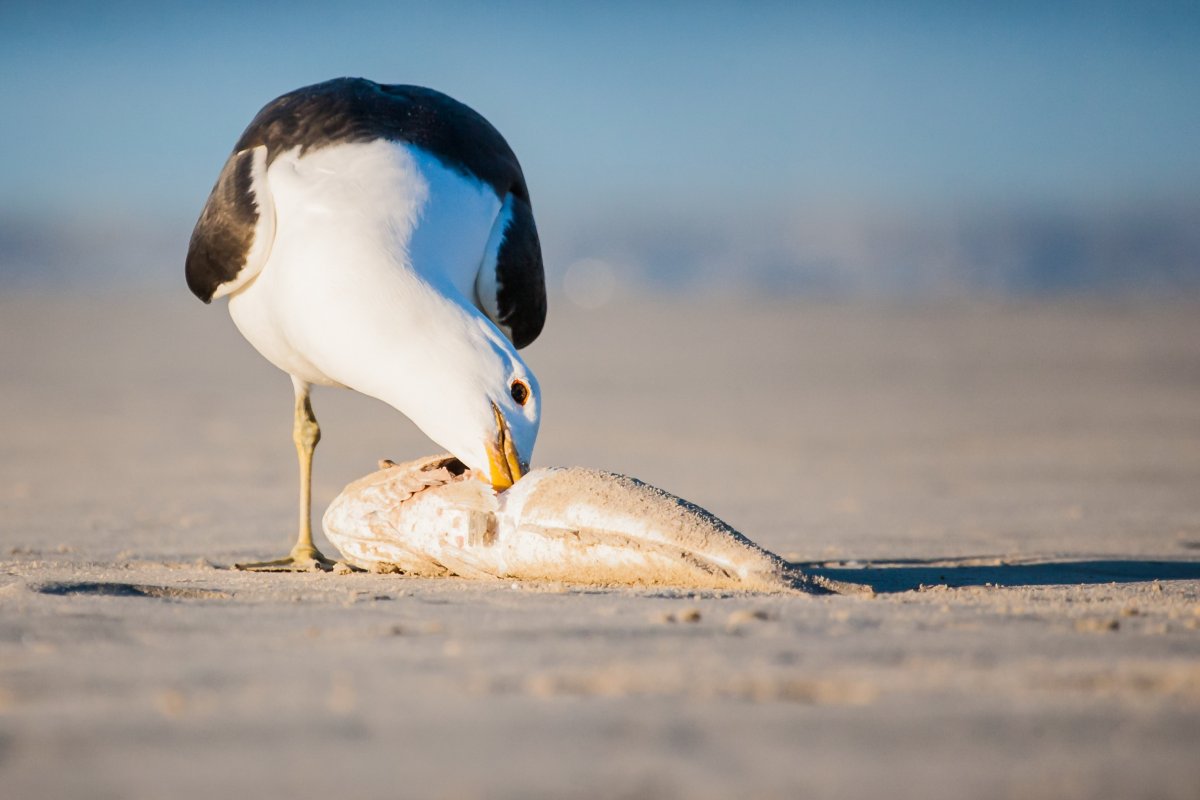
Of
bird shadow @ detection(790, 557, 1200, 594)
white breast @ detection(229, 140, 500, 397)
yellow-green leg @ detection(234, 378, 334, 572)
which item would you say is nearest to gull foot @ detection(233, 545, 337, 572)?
yellow-green leg @ detection(234, 378, 334, 572)

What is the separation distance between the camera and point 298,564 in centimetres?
614

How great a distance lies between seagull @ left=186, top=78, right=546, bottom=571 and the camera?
509 centimetres

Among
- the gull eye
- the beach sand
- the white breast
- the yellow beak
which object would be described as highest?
the white breast

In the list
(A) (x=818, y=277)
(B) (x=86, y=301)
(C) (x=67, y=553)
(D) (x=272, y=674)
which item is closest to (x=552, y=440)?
(C) (x=67, y=553)

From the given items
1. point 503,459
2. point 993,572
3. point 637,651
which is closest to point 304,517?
point 503,459

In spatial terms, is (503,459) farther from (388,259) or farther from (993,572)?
(993,572)

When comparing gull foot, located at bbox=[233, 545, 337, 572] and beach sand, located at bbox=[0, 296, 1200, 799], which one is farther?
gull foot, located at bbox=[233, 545, 337, 572]

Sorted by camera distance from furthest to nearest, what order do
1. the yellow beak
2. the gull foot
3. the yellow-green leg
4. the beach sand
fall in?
1. the yellow-green leg
2. the gull foot
3. the yellow beak
4. the beach sand

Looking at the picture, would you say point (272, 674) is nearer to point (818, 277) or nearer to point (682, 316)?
point (682, 316)

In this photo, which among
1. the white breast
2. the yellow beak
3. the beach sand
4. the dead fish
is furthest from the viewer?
the white breast

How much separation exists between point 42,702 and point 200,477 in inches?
294

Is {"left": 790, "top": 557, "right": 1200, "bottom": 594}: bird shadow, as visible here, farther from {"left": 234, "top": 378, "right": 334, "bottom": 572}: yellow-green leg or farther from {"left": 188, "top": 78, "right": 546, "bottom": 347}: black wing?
{"left": 234, "top": 378, "right": 334, "bottom": 572}: yellow-green leg

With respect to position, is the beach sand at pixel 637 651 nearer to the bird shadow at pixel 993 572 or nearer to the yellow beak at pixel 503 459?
the bird shadow at pixel 993 572

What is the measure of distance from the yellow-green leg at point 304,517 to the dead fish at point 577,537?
914 mm
